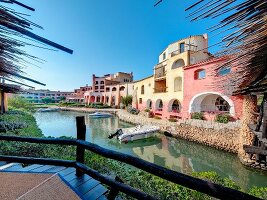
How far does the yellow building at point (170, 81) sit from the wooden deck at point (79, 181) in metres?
17.4

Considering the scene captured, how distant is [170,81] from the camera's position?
21.9 m

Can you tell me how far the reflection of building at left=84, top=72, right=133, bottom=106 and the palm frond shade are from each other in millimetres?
37701

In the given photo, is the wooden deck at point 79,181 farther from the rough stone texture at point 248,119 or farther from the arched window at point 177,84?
the arched window at point 177,84

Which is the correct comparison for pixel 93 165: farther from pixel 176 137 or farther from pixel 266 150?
pixel 176 137

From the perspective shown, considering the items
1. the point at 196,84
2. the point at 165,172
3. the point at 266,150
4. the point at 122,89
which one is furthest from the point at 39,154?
the point at 122,89

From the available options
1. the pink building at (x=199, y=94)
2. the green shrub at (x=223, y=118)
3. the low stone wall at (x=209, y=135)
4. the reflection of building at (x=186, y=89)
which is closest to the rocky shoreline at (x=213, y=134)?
the low stone wall at (x=209, y=135)

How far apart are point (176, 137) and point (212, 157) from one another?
15.4 ft

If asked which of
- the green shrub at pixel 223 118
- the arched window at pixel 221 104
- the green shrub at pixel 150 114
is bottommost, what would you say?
the green shrub at pixel 150 114

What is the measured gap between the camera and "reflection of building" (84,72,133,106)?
1666 inches

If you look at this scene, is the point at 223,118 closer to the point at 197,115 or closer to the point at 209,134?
the point at 209,134

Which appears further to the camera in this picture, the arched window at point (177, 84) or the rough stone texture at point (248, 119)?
the arched window at point (177, 84)

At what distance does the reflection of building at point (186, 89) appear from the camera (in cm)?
1560

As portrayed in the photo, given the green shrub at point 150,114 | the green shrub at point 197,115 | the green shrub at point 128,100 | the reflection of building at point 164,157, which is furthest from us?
the green shrub at point 128,100

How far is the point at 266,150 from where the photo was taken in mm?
6355
